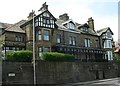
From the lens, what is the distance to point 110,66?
4300cm

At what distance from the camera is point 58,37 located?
39.9 meters

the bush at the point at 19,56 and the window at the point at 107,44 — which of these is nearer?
the bush at the point at 19,56

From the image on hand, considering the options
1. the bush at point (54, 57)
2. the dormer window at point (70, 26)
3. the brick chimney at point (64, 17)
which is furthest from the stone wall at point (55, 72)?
the brick chimney at point (64, 17)

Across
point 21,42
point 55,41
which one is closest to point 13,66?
point 21,42

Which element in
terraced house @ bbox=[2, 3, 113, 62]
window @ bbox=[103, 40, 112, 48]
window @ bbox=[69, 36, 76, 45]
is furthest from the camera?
window @ bbox=[103, 40, 112, 48]

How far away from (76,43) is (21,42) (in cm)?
1198

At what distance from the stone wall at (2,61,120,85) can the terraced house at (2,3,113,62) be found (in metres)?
2.28

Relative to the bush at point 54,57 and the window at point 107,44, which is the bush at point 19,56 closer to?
the bush at point 54,57

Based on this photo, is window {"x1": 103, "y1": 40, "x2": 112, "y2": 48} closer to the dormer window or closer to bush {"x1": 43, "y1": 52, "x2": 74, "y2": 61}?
the dormer window

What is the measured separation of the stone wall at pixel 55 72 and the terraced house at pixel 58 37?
7.49 ft

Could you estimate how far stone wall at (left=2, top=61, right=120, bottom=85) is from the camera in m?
26.1

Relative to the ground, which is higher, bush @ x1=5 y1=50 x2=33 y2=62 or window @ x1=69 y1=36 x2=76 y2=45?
window @ x1=69 y1=36 x2=76 y2=45

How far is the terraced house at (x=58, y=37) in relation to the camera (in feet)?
117

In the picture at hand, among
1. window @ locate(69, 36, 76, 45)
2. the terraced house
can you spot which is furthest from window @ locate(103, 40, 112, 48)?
window @ locate(69, 36, 76, 45)
